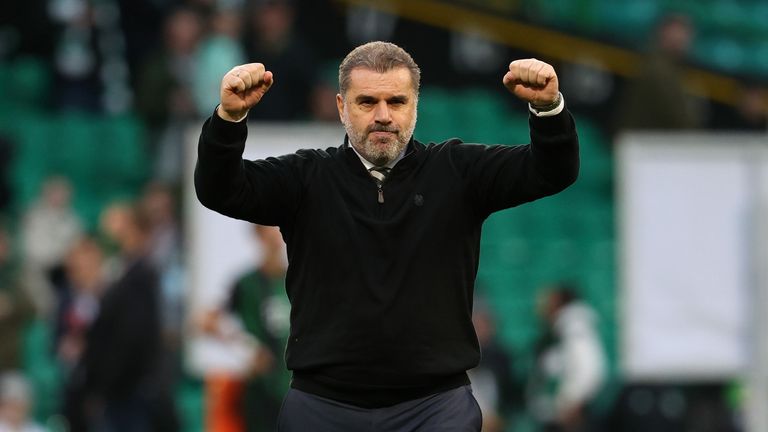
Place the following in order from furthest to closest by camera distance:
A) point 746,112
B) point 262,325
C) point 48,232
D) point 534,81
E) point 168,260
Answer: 1. point 746,112
2. point 48,232
3. point 168,260
4. point 262,325
5. point 534,81

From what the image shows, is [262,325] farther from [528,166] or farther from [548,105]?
[548,105]

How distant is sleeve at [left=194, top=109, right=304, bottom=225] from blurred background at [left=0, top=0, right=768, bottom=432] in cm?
509

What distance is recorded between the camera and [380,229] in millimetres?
4914

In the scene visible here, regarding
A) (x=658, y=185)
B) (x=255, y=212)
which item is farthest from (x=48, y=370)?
(x=255, y=212)

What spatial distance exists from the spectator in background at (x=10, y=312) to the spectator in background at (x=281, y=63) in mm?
2180

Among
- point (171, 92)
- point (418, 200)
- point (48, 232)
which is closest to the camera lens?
point (418, 200)

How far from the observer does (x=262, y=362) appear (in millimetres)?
10375

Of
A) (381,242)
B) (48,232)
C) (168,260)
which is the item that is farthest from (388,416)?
(48,232)

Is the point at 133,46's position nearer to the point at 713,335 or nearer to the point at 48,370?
the point at 48,370

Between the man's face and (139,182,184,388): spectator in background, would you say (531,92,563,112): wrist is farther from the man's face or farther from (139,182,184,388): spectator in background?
(139,182,184,388): spectator in background

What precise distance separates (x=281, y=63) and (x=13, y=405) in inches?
128

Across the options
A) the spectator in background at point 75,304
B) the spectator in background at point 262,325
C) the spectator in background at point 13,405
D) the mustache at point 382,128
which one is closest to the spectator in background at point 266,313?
the spectator in background at point 262,325

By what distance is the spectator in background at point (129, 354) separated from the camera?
11.1 meters

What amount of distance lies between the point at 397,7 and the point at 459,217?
9.21m
